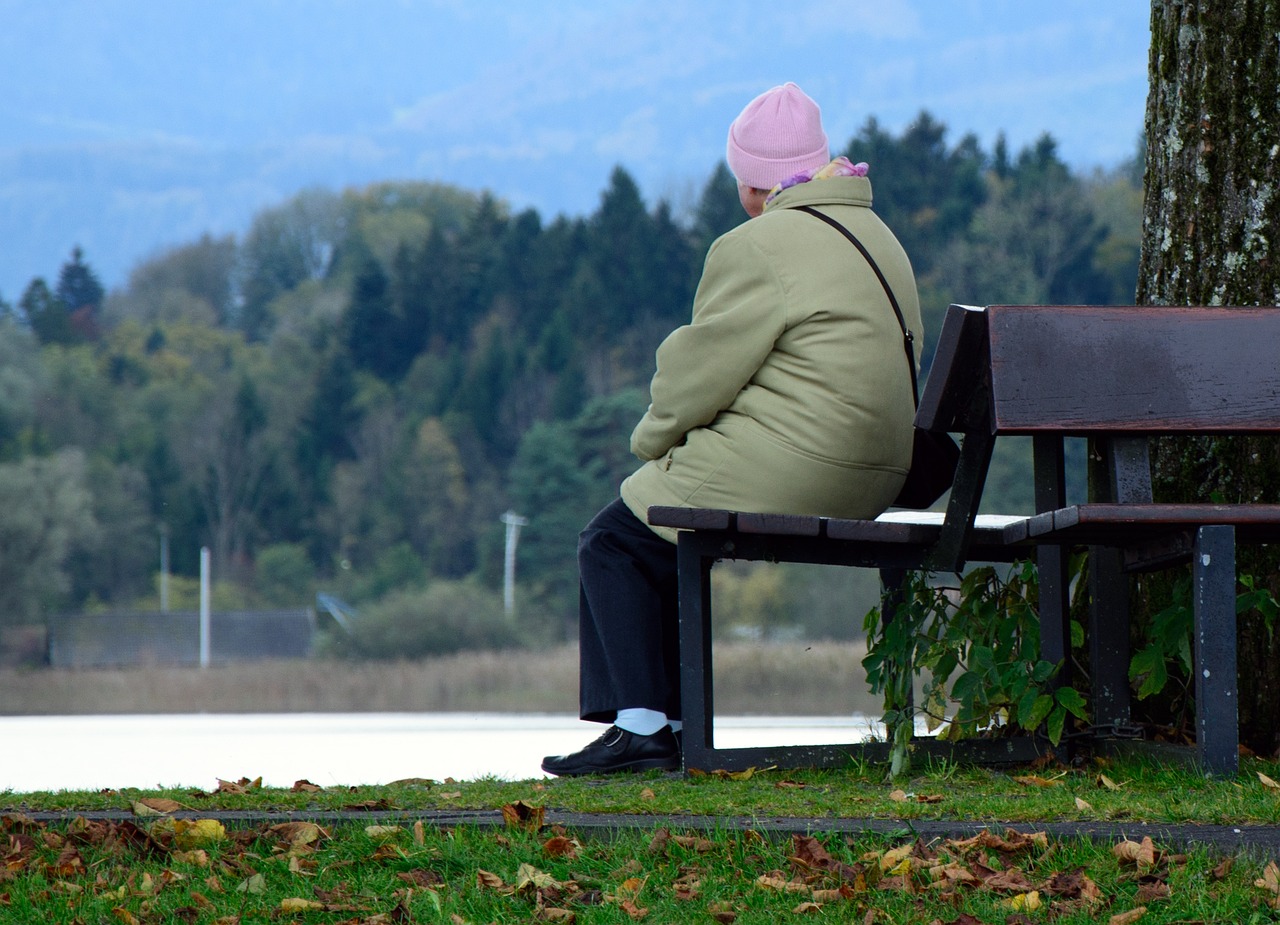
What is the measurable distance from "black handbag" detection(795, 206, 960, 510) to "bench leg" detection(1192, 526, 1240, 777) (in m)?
0.72

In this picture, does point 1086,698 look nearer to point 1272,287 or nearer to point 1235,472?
point 1235,472

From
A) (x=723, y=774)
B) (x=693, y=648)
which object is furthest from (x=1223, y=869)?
(x=693, y=648)

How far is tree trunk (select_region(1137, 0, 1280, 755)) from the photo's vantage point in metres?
4.19

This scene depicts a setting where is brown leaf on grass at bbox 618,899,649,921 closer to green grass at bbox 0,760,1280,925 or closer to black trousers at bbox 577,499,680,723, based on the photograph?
green grass at bbox 0,760,1280,925

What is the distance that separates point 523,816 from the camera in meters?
3.20

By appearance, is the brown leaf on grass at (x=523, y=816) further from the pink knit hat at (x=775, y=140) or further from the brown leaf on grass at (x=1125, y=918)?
the pink knit hat at (x=775, y=140)

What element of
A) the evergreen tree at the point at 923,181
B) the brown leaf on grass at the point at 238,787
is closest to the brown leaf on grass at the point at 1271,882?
the brown leaf on grass at the point at 238,787

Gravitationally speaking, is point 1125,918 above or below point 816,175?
below

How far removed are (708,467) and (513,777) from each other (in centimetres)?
99

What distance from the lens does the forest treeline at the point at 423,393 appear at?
59750 millimetres

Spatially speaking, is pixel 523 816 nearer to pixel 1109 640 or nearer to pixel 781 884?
pixel 781 884

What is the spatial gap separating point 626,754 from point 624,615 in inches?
12.3

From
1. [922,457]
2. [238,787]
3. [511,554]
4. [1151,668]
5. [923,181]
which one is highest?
[923,181]

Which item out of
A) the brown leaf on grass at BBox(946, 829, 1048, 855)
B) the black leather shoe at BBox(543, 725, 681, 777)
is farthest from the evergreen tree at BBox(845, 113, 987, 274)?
the brown leaf on grass at BBox(946, 829, 1048, 855)
